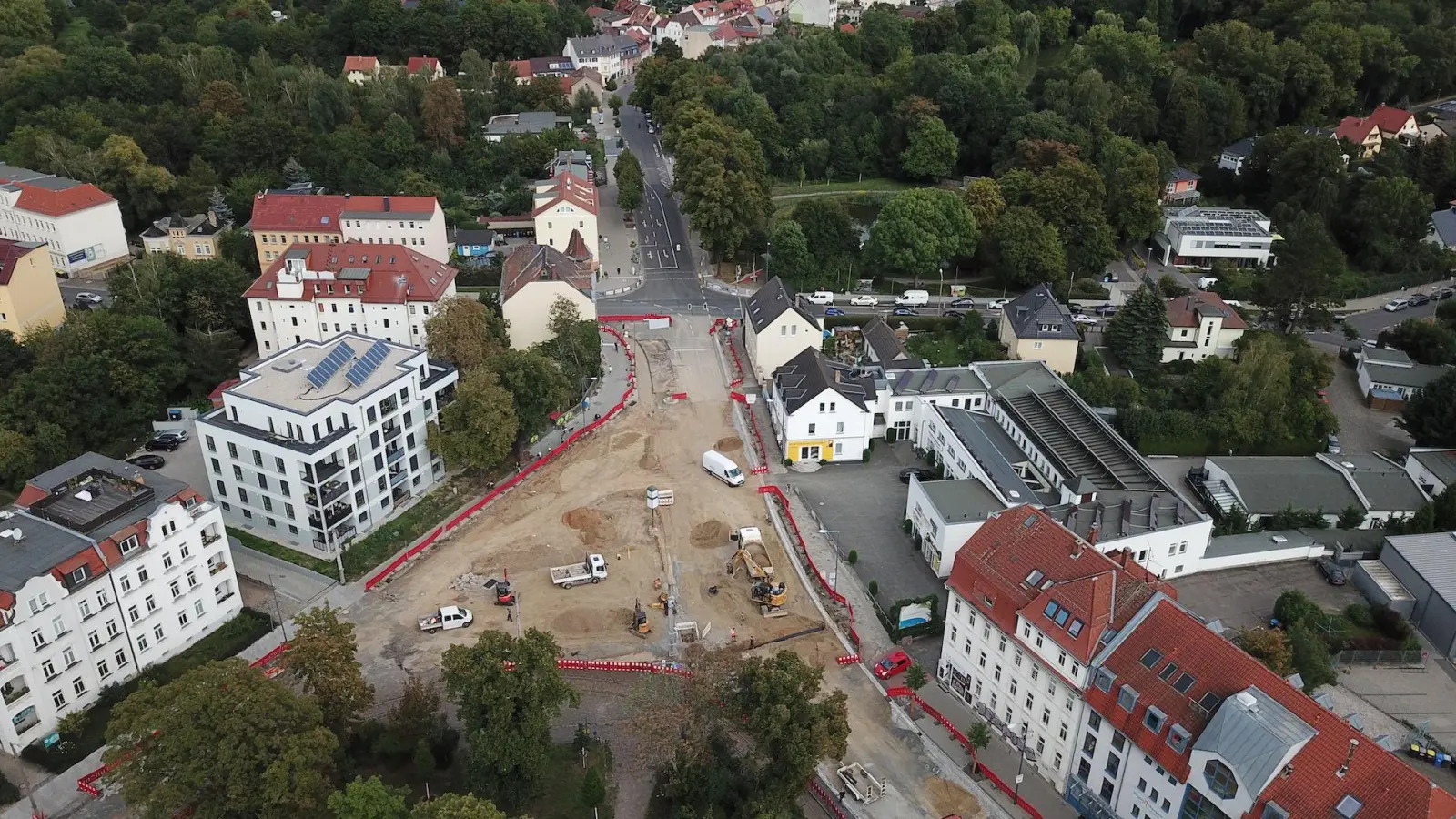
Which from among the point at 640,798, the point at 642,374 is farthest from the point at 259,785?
the point at 642,374

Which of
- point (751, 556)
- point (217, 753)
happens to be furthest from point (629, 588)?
point (217, 753)

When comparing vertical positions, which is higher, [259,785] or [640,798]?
[259,785]

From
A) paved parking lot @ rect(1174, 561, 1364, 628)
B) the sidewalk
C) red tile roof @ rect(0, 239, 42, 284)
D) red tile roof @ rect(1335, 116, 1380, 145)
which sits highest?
red tile roof @ rect(1335, 116, 1380, 145)

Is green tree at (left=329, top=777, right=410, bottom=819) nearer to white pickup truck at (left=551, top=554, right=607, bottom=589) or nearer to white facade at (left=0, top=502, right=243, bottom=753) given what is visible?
white facade at (left=0, top=502, right=243, bottom=753)

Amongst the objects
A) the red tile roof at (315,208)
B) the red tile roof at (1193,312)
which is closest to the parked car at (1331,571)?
the red tile roof at (1193,312)

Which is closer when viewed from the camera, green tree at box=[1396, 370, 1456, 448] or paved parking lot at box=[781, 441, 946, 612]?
paved parking lot at box=[781, 441, 946, 612]

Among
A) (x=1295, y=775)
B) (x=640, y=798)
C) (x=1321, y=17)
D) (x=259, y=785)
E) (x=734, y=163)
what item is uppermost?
(x=1321, y=17)

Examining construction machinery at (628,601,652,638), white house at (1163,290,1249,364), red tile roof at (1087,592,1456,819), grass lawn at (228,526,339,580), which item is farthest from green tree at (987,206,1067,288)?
grass lawn at (228,526,339,580)

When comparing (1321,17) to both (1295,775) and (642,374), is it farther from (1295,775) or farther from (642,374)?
(1295,775)
